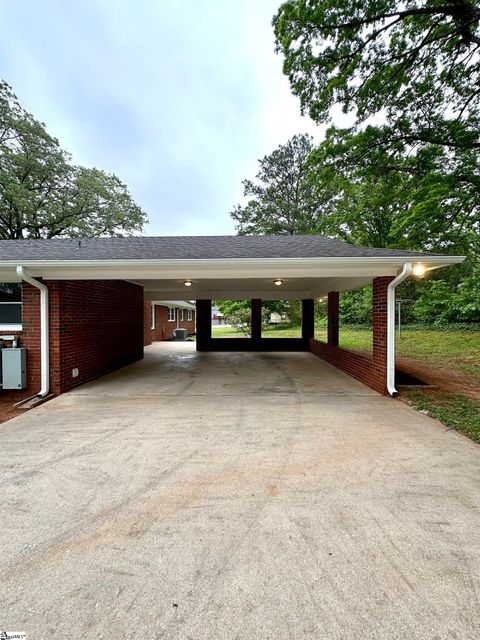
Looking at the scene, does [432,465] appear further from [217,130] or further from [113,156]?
[113,156]

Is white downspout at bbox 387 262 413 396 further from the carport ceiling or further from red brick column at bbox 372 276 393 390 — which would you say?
the carport ceiling

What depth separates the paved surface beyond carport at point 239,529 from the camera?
1.49 metres

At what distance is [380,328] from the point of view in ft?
19.0

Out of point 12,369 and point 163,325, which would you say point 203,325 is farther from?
point 12,369

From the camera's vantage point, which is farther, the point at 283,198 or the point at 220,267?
the point at 283,198

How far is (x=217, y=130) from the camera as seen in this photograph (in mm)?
18312

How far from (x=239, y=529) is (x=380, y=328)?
189 inches

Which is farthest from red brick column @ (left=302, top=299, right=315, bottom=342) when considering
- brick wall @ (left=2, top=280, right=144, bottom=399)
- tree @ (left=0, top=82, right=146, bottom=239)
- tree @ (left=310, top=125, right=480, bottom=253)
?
tree @ (left=0, top=82, right=146, bottom=239)

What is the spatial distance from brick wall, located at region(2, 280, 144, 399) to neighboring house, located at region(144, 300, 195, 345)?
5.96m

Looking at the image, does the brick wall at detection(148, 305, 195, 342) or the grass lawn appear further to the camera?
the brick wall at detection(148, 305, 195, 342)

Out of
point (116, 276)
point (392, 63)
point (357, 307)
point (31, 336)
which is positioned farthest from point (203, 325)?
point (357, 307)

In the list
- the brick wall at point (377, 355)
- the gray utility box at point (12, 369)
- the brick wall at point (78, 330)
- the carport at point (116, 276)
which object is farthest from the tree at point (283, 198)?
the gray utility box at point (12, 369)

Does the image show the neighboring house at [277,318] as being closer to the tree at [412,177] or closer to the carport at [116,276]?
the tree at [412,177]

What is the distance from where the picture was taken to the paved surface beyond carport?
1.49 meters
